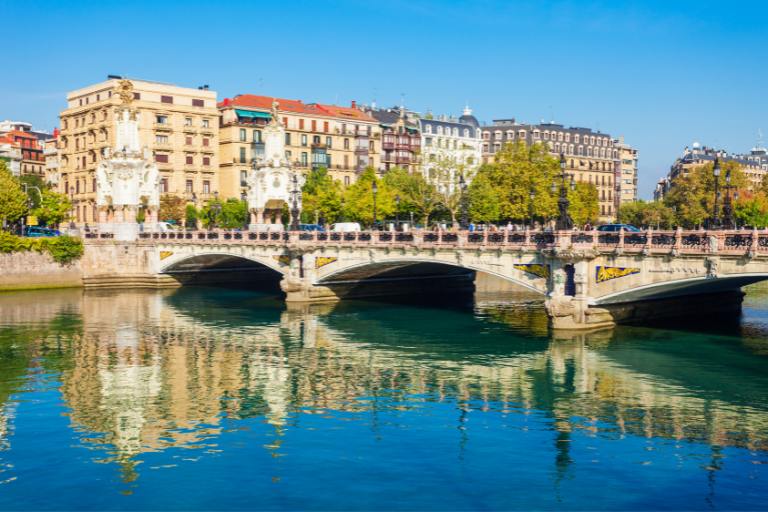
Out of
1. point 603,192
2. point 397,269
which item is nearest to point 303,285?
point 397,269

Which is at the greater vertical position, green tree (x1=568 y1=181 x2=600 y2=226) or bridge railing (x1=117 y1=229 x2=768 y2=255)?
green tree (x1=568 y1=181 x2=600 y2=226)

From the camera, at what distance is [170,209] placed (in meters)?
112

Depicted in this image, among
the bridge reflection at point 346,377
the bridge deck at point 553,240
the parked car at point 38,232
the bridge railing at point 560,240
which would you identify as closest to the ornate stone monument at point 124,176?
the parked car at point 38,232

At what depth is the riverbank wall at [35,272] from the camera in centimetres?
7919

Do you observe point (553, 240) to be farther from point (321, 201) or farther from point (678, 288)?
point (321, 201)

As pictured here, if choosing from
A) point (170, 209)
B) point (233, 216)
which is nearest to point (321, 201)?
point (233, 216)

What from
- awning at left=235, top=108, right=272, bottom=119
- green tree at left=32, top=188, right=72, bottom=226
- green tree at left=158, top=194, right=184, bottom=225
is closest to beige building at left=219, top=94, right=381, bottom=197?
awning at left=235, top=108, right=272, bottom=119

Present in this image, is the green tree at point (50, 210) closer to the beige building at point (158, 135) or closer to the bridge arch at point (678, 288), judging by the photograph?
the beige building at point (158, 135)

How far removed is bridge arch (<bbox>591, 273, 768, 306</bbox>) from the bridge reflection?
2292mm

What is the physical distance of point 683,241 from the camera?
4334cm

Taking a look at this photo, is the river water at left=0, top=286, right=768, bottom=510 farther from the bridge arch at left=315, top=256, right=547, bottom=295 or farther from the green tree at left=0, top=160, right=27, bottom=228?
the green tree at left=0, top=160, right=27, bottom=228

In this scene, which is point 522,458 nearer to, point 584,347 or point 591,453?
point 591,453

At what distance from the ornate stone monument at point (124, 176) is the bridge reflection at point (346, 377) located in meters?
28.2

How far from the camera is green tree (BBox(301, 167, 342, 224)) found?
10212 centimetres
